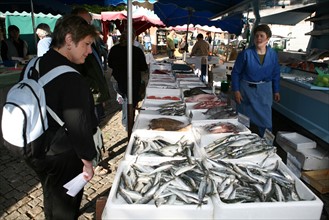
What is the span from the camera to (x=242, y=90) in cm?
423

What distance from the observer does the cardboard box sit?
3713 mm

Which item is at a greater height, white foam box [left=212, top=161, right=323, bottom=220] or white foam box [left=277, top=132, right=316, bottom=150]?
white foam box [left=212, top=161, right=323, bottom=220]

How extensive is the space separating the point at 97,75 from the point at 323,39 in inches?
255

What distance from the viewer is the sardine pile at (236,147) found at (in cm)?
222

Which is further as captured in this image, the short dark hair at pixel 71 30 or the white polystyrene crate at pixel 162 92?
the white polystyrene crate at pixel 162 92

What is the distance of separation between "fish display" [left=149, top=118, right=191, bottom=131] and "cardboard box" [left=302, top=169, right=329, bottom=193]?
2233 mm

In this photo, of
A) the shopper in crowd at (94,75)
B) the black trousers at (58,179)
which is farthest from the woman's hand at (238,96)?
the black trousers at (58,179)

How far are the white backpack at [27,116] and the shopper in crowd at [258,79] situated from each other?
286 centimetres

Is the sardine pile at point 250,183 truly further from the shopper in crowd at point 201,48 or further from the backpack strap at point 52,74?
the shopper in crowd at point 201,48

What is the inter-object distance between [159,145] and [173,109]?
1.21 meters

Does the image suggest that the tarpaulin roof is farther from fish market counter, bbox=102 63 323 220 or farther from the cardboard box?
fish market counter, bbox=102 63 323 220

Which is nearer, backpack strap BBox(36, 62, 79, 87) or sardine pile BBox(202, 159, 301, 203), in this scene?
sardine pile BBox(202, 159, 301, 203)

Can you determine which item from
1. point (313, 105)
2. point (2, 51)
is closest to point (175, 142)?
point (313, 105)

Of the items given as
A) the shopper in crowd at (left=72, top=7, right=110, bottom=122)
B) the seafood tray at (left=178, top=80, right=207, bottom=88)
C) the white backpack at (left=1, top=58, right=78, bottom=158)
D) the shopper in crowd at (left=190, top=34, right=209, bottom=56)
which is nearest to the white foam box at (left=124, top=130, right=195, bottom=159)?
the white backpack at (left=1, top=58, right=78, bottom=158)
